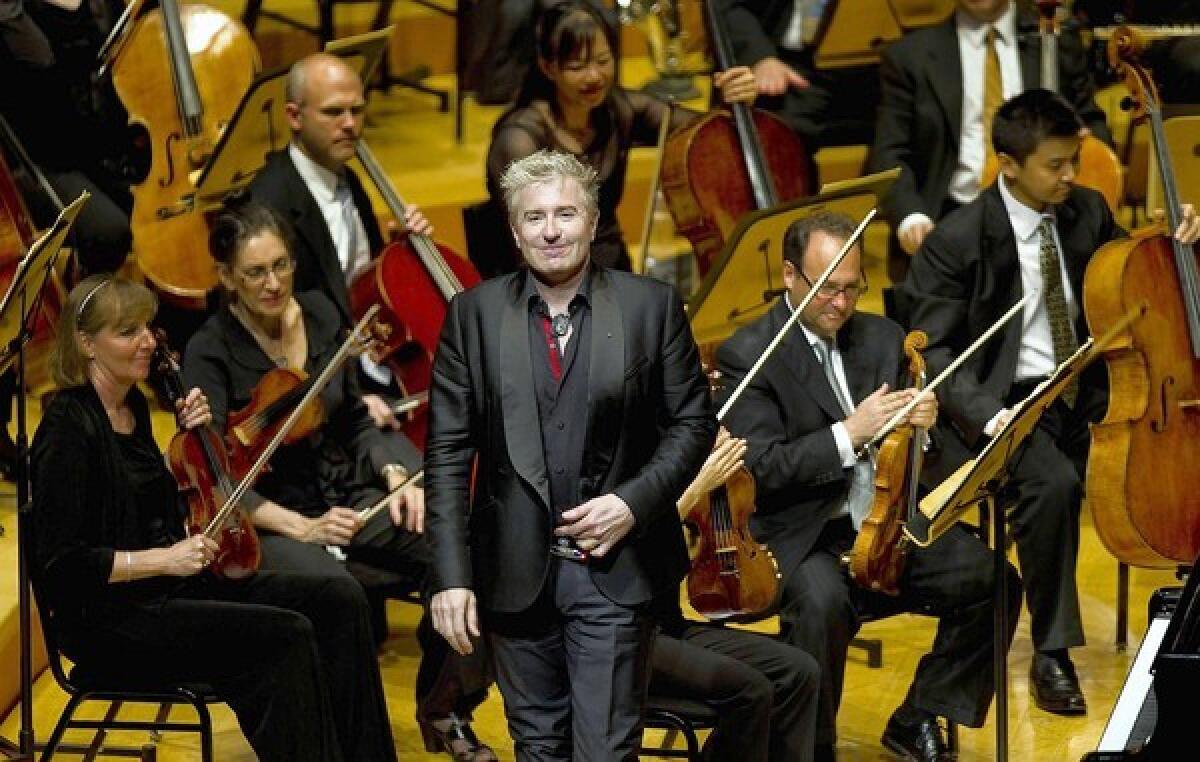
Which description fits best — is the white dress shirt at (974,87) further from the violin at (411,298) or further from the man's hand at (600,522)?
the man's hand at (600,522)

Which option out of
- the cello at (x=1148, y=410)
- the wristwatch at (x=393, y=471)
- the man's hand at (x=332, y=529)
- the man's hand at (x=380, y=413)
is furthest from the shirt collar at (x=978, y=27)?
the man's hand at (x=332, y=529)

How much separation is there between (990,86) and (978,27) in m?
0.16

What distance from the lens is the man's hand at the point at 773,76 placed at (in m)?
6.27

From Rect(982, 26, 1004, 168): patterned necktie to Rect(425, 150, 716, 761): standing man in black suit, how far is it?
2395 millimetres

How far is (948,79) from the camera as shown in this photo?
588 cm

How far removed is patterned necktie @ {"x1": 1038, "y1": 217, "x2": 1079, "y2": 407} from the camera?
5141mm

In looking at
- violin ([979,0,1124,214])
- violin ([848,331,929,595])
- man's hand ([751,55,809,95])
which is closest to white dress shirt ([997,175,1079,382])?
violin ([979,0,1124,214])

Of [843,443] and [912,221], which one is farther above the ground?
[912,221]

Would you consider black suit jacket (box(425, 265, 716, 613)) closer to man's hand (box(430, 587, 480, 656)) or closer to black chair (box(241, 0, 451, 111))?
man's hand (box(430, 587, 480, 656))

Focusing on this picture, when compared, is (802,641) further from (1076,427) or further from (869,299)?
(869,299)

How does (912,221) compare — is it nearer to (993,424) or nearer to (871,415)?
(993,424)

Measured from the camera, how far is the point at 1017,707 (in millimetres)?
4844

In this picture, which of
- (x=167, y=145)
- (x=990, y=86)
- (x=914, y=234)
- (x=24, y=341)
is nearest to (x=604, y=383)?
(x=24, y=341)

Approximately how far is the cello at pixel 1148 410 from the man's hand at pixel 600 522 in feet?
4.84
